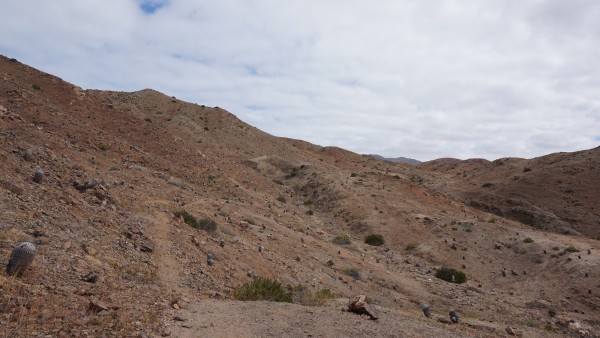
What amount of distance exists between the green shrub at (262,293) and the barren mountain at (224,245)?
1.38 ft

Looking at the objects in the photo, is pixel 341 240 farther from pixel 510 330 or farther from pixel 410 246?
pixel 510 330

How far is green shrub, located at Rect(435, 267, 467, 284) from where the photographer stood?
24452mm

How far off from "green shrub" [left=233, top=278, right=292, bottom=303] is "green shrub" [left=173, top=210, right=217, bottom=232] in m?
5.89

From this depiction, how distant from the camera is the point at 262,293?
12812 millimetres

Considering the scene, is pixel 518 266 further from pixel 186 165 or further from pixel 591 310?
pixel 186 165

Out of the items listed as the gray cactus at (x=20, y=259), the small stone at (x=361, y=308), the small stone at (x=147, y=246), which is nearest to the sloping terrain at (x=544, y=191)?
the small stone at (x=361, y=308)

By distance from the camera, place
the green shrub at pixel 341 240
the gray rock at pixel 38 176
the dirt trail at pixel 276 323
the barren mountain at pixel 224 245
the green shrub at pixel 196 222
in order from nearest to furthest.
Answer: the dirt trail at pixel 276 323, the barren mountain at pixel 224 245, the gray rock at pixel 38 176, the green shrub at pixel 196 222, the green shrub at pixel 341 240

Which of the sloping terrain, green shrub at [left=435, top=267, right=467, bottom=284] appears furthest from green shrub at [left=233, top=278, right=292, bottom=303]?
the sloping terrain

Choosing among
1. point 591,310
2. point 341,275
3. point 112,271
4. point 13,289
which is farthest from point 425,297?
point 13,289

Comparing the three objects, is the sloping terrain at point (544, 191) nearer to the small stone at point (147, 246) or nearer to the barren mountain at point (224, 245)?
the barren mountain at point (224, 245)

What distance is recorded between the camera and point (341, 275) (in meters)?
20.2

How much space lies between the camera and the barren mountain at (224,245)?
9.33 meters

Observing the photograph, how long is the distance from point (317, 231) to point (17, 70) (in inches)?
1154

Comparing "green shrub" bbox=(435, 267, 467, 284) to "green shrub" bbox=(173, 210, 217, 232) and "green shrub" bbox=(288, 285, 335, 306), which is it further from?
"green shrub" bbox=(173, 210, 217, 232)
